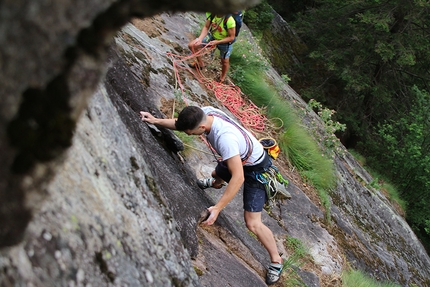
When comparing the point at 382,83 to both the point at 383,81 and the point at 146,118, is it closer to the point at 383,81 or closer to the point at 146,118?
the point at 383,81

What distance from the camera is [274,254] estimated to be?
14.8 ft

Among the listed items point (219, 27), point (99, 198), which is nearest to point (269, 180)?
point (99, 198)

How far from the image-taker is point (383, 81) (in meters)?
15.8

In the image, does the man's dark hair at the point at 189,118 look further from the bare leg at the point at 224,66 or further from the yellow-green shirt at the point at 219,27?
the bare leg at the point at 224,66

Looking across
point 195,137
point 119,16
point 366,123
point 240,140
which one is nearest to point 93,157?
point 119,16

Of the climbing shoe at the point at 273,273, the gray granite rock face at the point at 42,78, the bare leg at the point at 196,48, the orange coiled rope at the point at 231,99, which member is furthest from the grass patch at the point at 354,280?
the gray granite rock face at the point at 42,78

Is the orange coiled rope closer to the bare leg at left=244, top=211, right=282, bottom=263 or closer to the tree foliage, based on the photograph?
the bare leg at left=244, top=211, right=282, bottom=263

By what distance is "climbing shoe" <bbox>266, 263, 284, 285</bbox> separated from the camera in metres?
4.37

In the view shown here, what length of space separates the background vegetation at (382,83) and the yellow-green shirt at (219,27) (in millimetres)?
8141

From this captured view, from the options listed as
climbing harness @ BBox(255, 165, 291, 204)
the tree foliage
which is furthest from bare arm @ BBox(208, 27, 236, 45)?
the tree foliage

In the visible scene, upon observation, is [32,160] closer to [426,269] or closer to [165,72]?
[165,72]

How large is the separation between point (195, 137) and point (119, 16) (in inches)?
178

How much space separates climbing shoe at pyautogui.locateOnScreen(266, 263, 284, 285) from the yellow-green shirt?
392 cm

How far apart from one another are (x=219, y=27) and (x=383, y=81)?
418 inches
